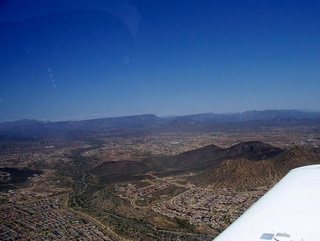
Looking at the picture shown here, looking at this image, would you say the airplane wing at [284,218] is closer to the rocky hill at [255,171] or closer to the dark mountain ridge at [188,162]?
the rocky hill at [255,171]

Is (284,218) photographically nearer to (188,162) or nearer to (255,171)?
(255,171)

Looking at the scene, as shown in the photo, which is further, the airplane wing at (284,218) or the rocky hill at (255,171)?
the rocky hill at (255,171)

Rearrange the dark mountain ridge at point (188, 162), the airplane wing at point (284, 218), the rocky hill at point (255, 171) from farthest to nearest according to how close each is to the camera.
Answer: the dark mountain ridge at point (188, 162) → the rocky hill at point (255, 171) → the airplane wing at point (284, 218)

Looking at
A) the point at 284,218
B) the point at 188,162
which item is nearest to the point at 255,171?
the point at 188,162

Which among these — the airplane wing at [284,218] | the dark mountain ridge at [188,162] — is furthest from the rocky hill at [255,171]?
the airplane wing at [284,218]

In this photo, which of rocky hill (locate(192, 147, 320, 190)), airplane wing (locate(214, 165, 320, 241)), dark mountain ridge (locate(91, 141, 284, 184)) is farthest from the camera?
dark mountain ridge (locate(91, 141, 284, 184))

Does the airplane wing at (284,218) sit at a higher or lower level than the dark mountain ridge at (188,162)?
higher

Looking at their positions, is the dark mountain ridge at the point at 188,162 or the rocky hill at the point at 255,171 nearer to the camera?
the rocky hill at the point at 255,171

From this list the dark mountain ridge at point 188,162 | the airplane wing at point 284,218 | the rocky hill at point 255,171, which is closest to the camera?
the airplane wing at point 284,218

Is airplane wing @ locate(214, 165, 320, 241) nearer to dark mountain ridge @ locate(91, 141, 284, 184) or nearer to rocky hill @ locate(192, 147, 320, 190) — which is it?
rocky hill @ locate(192, 147, 320, 190)

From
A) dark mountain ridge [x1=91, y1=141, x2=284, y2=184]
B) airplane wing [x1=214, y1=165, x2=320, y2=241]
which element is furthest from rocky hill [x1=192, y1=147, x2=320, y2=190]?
airplane wing [x1=214, y1=165, x2=320, y2=241]
